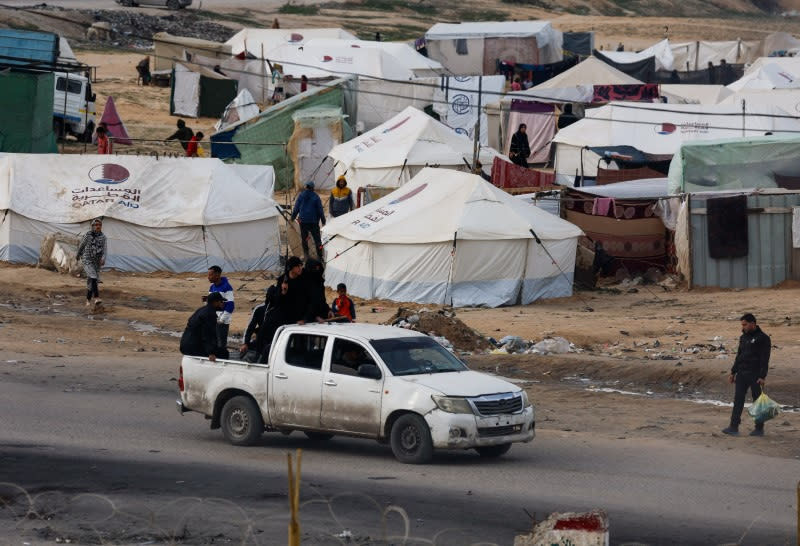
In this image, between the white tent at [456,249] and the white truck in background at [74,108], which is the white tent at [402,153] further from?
the white truck in background at [74,108]

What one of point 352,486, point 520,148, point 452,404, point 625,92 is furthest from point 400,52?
point 352,486

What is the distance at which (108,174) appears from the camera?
103 ft

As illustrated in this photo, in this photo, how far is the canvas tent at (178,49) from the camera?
5981 cm

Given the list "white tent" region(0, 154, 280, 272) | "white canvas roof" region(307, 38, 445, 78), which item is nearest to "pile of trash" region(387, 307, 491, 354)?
"white tent" region(0, 154, 280, 272)

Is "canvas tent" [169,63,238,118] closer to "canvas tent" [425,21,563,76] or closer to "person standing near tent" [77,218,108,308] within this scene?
"canvas tent" [425,21,563,76]

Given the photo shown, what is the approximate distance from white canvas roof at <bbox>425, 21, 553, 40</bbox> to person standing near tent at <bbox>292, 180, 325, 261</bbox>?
38684 millimetres

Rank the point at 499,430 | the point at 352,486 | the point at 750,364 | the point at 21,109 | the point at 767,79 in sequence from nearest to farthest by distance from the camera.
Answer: the point at 352,486, the point at 499,430, the point at 750,364, the point at 21,109, the point at 767,79

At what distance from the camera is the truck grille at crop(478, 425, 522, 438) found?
557 inches

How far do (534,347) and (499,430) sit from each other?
8585mm

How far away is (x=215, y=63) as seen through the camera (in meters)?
58.4

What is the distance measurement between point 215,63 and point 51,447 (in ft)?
147

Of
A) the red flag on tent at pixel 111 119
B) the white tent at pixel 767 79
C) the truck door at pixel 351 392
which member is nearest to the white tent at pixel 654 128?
the white tent at pixel 767 79

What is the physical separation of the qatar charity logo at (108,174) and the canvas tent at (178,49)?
28.8 metres

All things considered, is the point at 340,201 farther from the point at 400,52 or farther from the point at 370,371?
the point at 400,52
